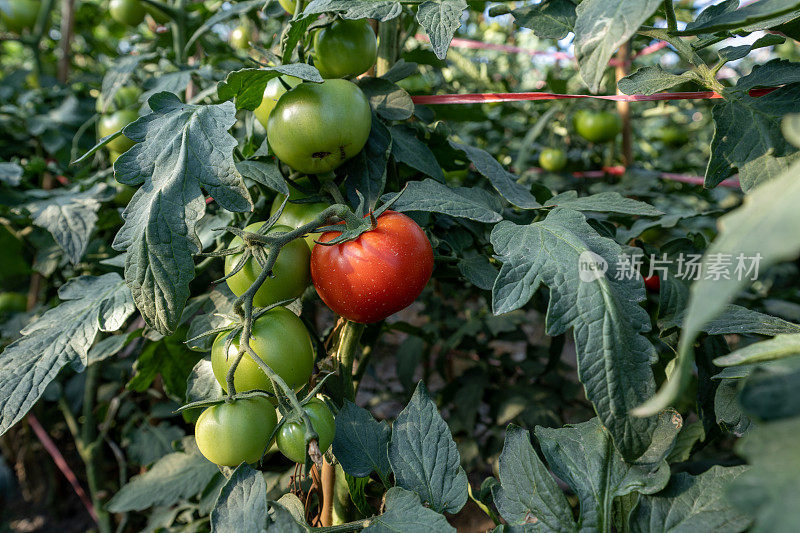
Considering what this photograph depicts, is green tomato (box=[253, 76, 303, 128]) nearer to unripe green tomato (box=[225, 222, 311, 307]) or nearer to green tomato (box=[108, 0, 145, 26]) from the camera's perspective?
unripe green tomato (box=[225, 222, 311, 307])

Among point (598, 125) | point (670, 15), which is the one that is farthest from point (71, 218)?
point (598, 125)

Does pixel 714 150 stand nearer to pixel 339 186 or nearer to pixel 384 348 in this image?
pixel 339 186

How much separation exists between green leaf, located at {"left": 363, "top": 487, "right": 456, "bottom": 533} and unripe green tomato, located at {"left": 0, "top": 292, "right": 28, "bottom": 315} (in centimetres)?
121

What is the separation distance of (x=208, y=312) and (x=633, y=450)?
504mm

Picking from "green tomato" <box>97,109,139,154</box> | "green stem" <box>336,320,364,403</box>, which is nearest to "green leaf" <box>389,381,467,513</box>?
"green stem" <box>336,320,364,403</box>

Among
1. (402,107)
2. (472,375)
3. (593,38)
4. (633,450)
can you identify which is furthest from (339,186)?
(472,375)

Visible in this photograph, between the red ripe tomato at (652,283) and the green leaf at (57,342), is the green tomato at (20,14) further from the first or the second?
the red ripe tomato at (652,283)

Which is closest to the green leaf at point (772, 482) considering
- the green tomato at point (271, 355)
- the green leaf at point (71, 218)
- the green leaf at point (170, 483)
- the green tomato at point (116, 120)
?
the green tomato at point (271, 355)

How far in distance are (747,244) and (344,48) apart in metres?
0.52

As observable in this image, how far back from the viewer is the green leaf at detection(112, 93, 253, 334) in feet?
1.70

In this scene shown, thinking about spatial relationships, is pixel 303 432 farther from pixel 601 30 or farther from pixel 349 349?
pixel 601 30

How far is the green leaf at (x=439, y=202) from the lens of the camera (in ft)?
1.82

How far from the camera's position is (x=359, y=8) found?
1.89 feet

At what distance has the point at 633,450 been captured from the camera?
0.45m
